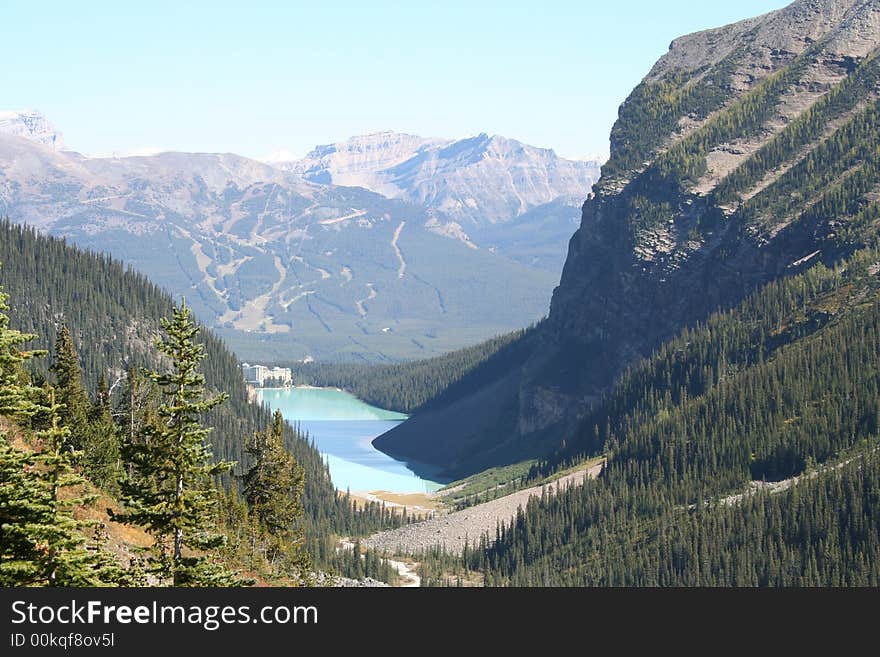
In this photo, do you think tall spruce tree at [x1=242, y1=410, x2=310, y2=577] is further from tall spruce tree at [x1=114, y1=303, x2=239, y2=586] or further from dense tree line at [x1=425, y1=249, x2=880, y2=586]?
dense tree line at [x1=425, y1=249, x2=880, y2=586]

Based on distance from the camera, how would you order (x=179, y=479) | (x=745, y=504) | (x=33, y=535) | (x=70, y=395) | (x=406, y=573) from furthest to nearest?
(x=406, y=573) → (x=745, y=504) → (x=70, y=395) → (x=179, y=479) → (x=33, y=535)

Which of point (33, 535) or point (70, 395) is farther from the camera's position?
point (70, 395)

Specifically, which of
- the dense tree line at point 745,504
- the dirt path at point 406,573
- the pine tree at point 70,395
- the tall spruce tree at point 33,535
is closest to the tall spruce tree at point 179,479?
the tall spruce tree at point 33,535

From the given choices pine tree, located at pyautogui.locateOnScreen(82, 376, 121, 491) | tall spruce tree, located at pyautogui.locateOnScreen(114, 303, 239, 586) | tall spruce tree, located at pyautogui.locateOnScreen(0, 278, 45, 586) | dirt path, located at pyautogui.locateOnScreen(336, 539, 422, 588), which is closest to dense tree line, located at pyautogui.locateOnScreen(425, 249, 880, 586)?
dirt path, located at pyautogui.locateOnScreen(336, 539, 422, 588)

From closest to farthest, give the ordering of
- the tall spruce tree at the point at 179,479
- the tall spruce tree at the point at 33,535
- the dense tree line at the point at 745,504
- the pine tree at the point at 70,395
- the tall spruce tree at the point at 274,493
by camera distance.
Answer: the tall spruce tree at the point at 33,535 → the tall spruce tree at the point at 179,479 → the pine tree at the point at 70,395 → the tall spruce tree at the point at 274,493 → the dense tree line at the point at 745,504

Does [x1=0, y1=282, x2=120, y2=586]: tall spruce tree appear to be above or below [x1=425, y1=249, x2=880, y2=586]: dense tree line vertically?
below

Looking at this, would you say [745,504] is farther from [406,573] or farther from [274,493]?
[274,493]

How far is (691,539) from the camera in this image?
156 metres

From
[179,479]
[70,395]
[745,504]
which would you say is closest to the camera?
[179,479]

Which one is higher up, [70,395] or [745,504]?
[70,395]

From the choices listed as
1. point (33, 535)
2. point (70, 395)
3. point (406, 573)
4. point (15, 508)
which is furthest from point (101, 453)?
point (406, 573)

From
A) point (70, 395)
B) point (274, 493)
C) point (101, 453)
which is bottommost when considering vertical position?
point (274, 493)

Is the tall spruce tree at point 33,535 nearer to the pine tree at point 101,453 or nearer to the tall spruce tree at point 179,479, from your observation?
the tall spruce tree at point 179,479

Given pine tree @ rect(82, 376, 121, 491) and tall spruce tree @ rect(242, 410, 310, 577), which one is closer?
pine tree @ rect(82, 376, 121, 491)
